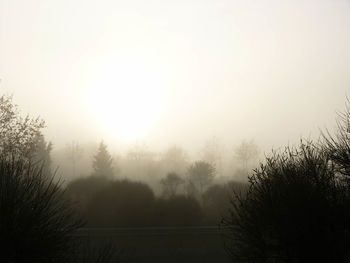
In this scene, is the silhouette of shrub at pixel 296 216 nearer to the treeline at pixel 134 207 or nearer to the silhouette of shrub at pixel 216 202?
the treeline at pixel 134 207

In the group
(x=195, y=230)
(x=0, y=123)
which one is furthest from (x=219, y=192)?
(x=0, y=123)

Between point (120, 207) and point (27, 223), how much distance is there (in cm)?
1513

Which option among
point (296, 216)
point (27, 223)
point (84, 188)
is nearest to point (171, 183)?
point (84, 188)

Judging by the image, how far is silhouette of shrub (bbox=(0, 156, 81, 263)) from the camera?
6.70m

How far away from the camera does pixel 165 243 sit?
1625 cm

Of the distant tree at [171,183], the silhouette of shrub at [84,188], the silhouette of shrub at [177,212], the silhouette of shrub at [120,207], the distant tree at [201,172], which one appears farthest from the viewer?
the distant tree at [201,172]

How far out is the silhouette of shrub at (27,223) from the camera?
6.70 m

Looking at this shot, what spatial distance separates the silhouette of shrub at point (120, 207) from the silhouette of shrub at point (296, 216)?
1133cm

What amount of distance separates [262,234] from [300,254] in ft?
3.12

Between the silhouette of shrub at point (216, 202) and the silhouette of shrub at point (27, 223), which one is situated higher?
the silhouette of shrub at point (216, 202)

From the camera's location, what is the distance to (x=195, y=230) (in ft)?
55.8

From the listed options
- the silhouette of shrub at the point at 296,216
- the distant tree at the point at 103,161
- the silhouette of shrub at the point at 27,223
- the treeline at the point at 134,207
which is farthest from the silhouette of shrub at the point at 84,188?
the distant tree at the point at 103,161

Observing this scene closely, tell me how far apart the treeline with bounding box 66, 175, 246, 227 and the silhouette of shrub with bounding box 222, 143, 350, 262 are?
1119cm

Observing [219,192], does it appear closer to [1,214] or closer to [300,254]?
[300,254]
